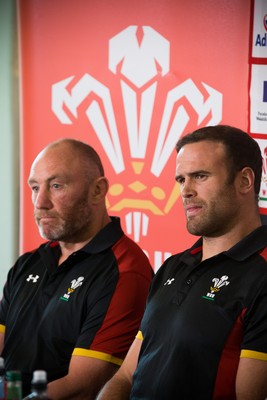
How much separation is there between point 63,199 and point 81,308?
1.32 feet

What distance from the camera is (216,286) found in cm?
238

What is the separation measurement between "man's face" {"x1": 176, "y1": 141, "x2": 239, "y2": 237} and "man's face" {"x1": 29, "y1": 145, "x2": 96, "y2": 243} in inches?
21.3

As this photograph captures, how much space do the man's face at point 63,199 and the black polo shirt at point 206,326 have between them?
1.68 ft

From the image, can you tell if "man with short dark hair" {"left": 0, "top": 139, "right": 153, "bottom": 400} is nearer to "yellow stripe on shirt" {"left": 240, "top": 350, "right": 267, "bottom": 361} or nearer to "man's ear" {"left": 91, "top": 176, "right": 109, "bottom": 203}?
"man's ear" {"left": 91, "top": 176, "right": 109, "bottom": 203}

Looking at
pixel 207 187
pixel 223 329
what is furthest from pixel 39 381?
pixel 207 187

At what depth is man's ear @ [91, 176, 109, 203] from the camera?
117 inches

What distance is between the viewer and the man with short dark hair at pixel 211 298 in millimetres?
2283

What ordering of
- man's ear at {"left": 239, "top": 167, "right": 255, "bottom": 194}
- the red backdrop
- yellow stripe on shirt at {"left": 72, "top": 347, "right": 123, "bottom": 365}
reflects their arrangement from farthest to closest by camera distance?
the red backdrop
yellow stripe on shirt at {"left": 72, "top": 347, "right": 123, "bottom": 365}
man's ear at {"left": 239, "top": 167, "right": 255, "bottom": 194}

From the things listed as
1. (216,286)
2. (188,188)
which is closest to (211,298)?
(216,286)

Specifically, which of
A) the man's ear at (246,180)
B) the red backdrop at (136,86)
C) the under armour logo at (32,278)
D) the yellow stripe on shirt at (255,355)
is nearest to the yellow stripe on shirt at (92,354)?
the under armour logo at (32,278)

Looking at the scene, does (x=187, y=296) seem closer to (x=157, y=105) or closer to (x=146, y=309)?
(x=146, y=309)

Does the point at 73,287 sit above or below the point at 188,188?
below

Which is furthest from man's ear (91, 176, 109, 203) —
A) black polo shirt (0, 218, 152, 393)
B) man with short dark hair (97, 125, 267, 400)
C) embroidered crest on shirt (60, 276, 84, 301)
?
man with short dark hair (97, 125, 267, 400)

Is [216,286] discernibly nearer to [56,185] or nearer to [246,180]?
[246,180]
